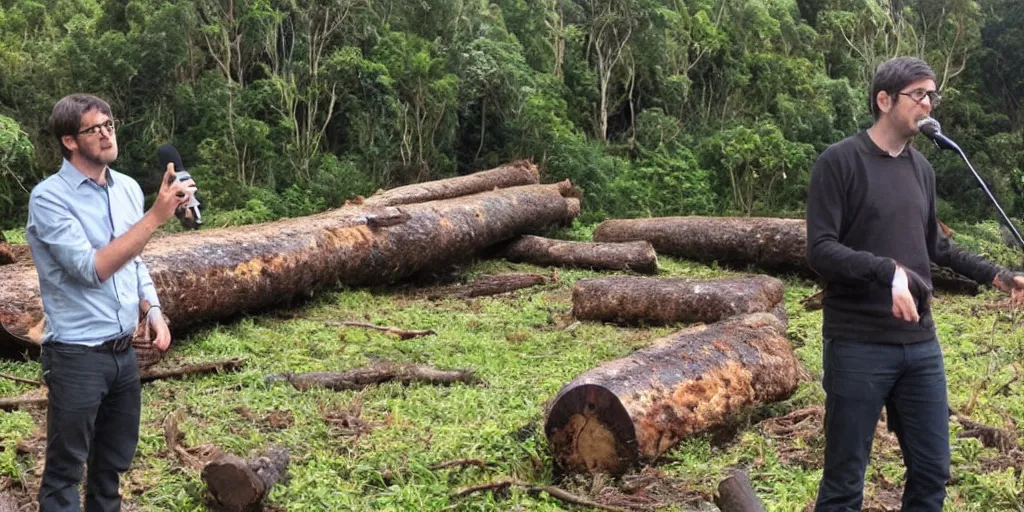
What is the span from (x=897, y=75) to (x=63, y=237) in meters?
3.02

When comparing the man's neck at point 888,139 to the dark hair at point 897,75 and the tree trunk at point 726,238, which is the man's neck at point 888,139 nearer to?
the dark hair at point 897,75

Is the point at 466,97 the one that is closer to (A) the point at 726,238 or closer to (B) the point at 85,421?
(A) the point at 726,238

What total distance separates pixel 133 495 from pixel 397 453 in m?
1.36

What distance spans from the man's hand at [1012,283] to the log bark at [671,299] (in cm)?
504

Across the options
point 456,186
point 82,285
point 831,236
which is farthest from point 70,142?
point 456,186

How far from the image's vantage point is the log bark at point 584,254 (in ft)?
38.4

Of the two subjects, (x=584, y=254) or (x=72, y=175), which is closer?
(x=72, y=175)

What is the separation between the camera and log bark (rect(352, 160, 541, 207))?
12398 mm

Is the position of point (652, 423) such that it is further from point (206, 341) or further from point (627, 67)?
point (627, 67)

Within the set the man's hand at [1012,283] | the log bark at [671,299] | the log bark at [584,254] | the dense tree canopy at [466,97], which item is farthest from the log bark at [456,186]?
the man's hand at [1012,283]

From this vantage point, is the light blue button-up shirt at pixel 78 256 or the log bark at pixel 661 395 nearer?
the light blue button-up shirt at pixel 78 256

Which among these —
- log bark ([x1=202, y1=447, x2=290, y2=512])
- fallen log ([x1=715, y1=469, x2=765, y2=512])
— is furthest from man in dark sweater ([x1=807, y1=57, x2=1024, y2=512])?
log bark ([x1=202, y1=447, x2=290, y2=512])

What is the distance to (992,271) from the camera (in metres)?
3.27

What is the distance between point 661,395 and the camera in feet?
16.0
